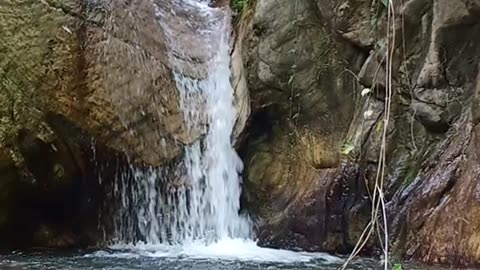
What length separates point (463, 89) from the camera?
6.21 metres

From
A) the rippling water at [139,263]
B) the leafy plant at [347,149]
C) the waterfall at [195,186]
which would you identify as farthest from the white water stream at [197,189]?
the leafy plant at [347,149]

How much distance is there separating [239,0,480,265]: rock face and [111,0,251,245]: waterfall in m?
0.33

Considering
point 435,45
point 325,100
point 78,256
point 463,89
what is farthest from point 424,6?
point 78,256

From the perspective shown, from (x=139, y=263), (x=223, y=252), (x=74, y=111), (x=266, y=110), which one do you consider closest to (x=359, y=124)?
(x=266, y=110)

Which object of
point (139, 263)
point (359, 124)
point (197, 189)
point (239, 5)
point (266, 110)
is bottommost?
point (139, 263)

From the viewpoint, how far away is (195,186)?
27.9 feet

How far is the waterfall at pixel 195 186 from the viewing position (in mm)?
8344

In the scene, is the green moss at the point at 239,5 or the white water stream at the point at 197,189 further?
the green moss at the point at 239,5

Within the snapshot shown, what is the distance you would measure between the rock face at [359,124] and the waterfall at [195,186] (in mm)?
329

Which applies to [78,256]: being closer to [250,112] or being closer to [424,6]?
[250,112]

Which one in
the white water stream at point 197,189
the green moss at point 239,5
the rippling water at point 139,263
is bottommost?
the rippling water at point 139,263

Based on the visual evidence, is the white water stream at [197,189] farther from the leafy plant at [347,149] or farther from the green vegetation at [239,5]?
the leafy plant at [347,149]

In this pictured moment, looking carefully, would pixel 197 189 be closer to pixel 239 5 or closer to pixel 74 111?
pixel 74 111

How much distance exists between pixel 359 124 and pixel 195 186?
95.8 inches
